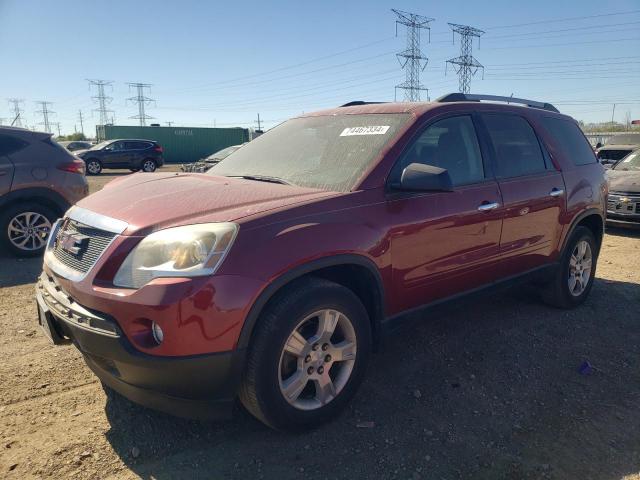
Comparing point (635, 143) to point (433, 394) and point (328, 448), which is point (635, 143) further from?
point (328, 448)

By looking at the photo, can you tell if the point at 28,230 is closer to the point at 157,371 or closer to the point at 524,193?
the point at 157,371

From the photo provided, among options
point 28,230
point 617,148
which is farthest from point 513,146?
point 617,148

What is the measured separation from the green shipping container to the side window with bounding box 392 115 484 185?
37553mm

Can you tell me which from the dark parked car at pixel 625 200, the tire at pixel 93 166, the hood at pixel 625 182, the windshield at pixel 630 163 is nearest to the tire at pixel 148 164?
the tire at pixel 93 166

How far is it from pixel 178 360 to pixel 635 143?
1345 centimetres

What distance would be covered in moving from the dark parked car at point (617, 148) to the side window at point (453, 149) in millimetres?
10133

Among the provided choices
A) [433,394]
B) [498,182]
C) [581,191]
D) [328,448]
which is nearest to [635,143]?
[581,191]

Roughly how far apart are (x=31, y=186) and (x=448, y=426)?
5.85 m

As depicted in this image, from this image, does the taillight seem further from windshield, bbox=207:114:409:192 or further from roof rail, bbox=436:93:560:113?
roof rail, bbox=436:93:560:113

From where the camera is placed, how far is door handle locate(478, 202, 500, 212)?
11.7 feet

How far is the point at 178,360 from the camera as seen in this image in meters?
2.29

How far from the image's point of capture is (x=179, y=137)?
39094mm

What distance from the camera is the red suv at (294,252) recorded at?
2324 mm

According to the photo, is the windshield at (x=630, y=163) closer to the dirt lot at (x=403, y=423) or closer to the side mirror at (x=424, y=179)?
the dirt lot at (x=403, y=423)
